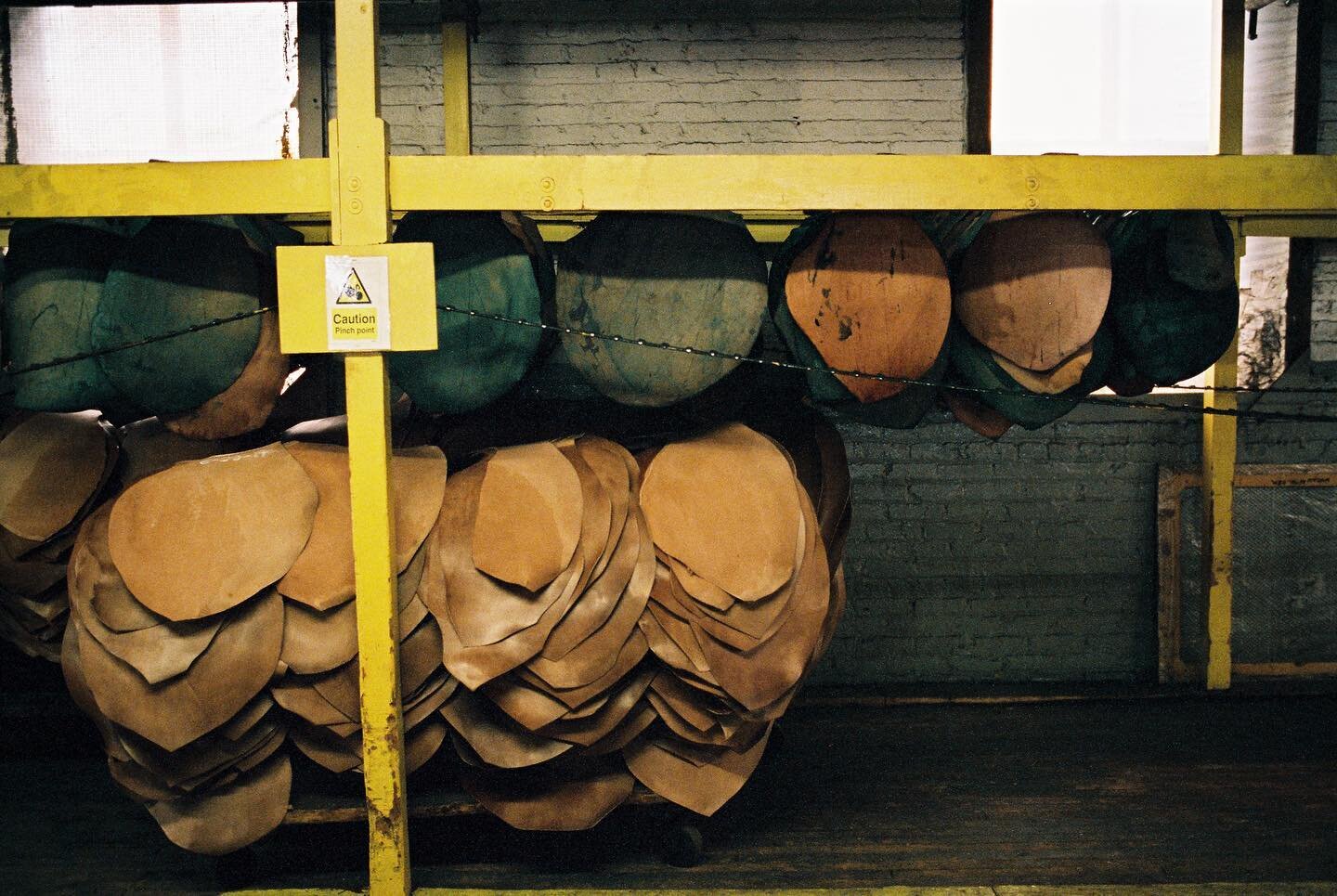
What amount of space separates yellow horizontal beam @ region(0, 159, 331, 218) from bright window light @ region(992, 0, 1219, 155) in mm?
2914

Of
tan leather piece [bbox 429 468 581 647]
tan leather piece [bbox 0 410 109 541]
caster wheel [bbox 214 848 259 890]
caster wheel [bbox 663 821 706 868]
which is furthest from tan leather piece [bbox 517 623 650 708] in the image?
tan leather piece [bbox 0 410 109 541]

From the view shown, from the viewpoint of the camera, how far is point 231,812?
2.30 m

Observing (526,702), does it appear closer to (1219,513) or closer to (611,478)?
(611,478)

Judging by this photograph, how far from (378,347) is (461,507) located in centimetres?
48

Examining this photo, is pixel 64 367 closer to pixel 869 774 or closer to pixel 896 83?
pixel 869 774

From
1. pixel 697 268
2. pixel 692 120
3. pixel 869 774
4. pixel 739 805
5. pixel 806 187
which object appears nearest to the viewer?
pixel 806 187

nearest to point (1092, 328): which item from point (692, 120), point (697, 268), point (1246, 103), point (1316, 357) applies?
point (697, 268)

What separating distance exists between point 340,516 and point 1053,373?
1.92 metres

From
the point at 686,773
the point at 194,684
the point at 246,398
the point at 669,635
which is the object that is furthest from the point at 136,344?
the point at 686,773

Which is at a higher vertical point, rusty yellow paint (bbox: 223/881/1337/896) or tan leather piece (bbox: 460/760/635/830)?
tan leather piece (bbox: 460/760/635/830)

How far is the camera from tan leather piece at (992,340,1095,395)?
244 cm

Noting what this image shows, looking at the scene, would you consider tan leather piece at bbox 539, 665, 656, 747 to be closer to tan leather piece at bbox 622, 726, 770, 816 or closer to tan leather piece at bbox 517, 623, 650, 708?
tan leather piece at bbox 517, 623, 650, 708

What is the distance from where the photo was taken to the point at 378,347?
2.14m

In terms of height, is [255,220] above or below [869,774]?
above
